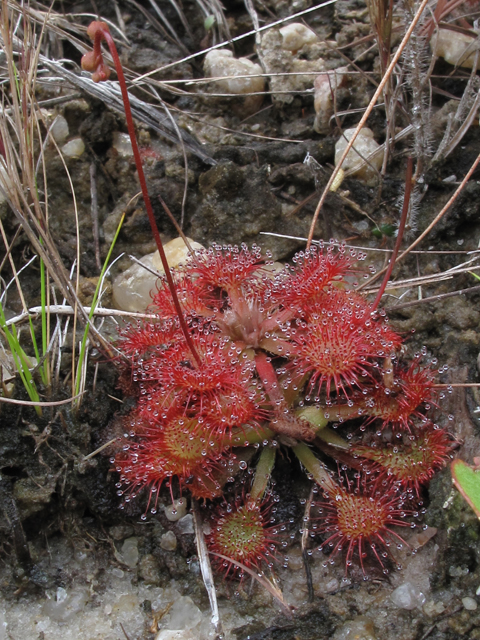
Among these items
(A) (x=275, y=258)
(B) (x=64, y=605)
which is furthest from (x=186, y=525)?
(A) (x=275, y=258)

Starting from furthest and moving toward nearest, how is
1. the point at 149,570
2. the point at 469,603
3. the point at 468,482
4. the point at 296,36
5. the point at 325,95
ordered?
the point at 296,36 < the point at 325,95 < the point at 149,570 < the point at 469,603 < the point at 468,482

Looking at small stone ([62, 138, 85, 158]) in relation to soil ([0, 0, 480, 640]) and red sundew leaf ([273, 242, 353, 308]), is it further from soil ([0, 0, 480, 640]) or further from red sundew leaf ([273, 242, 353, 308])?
red sundew leaf ([273, 242, 353, 308])

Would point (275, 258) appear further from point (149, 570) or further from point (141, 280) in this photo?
point (149, 570)

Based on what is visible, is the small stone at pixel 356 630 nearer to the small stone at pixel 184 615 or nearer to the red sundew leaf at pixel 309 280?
the small stone at pixel 184 615

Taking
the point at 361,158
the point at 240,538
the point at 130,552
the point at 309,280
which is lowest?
the point at 130,552

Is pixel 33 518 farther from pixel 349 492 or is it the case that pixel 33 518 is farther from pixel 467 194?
pixel 467 194

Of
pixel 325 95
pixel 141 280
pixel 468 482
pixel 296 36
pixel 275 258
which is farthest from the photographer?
pixel 296 36
